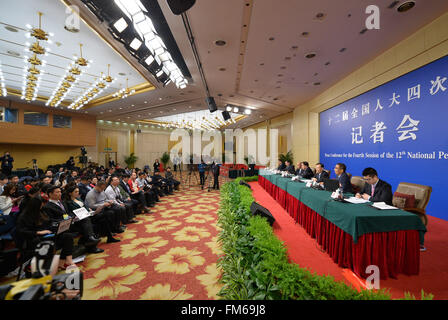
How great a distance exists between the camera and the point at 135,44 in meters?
3.68

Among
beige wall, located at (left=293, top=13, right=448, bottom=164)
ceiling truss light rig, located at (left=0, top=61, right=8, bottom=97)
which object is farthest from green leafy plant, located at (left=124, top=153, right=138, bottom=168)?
beige wall, located at (left=293, top=13, right=448, bottom=164)

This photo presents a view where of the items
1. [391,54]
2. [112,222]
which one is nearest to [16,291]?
[112,222]

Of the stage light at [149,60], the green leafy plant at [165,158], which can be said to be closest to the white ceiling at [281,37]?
the stage light at [149,60]

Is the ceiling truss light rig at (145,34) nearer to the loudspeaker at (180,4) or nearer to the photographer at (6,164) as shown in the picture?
the loudspeaker at (180,4)

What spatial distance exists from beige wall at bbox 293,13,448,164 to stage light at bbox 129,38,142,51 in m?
5.69

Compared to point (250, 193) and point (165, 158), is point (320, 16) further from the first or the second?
point (165, 158)

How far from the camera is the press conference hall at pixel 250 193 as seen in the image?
2.11 metres

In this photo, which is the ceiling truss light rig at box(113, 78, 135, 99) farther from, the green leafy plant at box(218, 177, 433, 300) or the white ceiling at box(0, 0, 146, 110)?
the green leafy plant at box(218, 177, 433, 300)

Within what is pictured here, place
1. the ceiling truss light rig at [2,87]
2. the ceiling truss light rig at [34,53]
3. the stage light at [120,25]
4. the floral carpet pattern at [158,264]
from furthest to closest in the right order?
the ceiling truss light rig at [2,87] < the ceiling truss light rig at [34,53] < the stage light at [120,25] < the floral carpet pattern at [158,264]

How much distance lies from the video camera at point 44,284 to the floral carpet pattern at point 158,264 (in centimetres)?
105

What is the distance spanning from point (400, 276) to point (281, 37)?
459cm

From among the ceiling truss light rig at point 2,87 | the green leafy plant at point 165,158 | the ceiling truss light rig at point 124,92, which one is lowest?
the green leafy plant at point 165,158

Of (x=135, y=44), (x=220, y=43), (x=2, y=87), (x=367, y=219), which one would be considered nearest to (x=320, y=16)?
(x=220, y=43)

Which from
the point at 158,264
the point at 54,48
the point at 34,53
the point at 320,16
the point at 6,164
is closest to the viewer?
A: the point at 158,264
